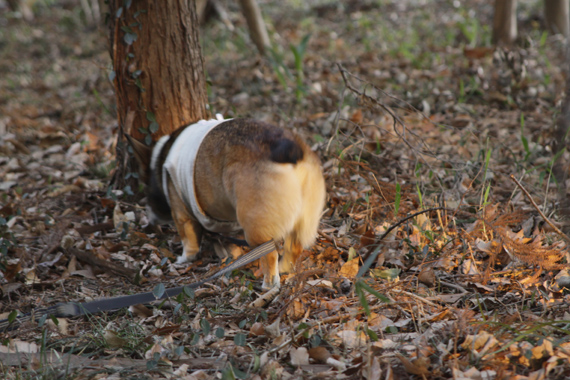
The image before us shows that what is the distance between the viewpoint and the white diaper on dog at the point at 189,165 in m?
3.21

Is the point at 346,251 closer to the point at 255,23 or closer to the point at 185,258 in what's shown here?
the point at 185,258

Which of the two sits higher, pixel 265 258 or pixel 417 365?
pixel 265 258

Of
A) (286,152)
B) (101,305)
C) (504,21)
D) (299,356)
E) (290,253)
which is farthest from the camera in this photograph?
(504,21)

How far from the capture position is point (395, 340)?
2.28 metres

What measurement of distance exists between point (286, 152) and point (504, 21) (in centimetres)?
582

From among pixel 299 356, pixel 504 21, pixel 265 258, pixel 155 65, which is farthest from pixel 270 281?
A: pixel 504 21

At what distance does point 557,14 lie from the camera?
23.7ft

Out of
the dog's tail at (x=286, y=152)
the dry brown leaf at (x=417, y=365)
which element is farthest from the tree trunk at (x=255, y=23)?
the dry brown leaf at (x=417, y=365)

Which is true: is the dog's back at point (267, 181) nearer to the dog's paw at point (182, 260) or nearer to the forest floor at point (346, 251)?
the forest floor at point (346, 251)

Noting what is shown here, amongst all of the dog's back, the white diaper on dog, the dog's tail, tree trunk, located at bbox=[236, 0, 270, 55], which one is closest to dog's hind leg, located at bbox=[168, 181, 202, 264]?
the white diaper on dog

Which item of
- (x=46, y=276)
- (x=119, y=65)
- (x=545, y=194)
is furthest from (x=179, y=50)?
(x=545, y=194)

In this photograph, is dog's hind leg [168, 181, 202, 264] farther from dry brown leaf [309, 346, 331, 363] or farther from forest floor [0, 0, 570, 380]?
dry brown leaf [309, 346, 331, 363]

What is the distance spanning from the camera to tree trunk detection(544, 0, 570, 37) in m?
7.12

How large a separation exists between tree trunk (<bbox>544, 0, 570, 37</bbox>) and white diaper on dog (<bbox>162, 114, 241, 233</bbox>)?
6049 millimetres
